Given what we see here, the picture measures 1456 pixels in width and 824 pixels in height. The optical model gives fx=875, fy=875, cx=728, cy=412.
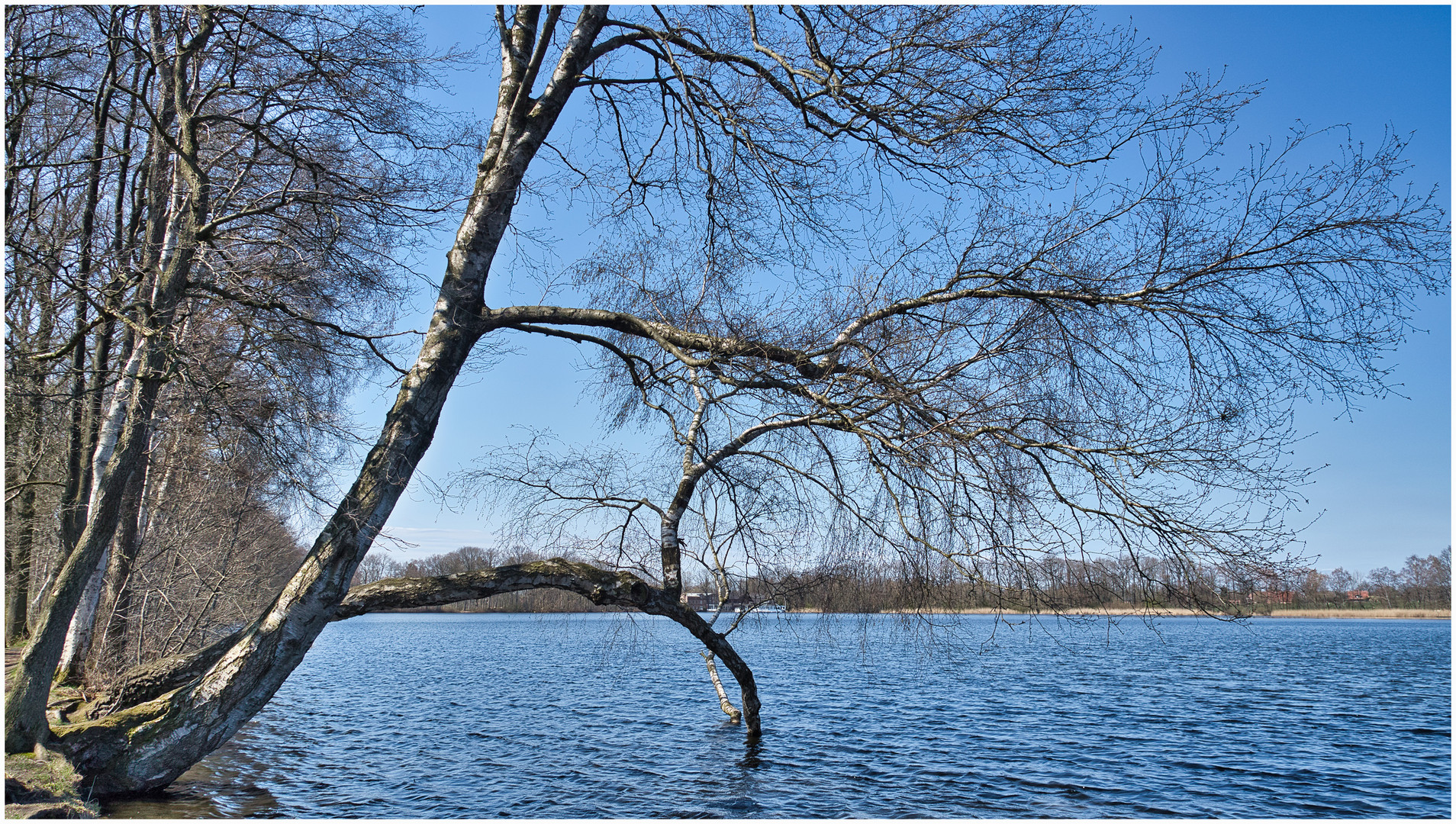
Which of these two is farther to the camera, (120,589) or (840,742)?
(840,742)

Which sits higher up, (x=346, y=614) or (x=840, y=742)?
(x=346, y=614)

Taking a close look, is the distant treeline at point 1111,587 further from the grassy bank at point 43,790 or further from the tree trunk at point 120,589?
the tree trunk at point 120,589

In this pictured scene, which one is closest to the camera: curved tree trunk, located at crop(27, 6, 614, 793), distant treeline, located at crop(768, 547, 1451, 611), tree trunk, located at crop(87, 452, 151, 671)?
distant treeline, located at crop(768, 547, 1451, 611)

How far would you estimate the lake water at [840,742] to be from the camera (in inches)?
383

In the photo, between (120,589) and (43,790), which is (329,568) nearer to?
(43,790)

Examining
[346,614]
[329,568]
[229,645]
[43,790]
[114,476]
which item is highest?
[114,476]

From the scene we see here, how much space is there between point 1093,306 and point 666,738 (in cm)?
1012

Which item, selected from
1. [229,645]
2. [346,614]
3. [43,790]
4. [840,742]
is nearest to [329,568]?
[346,614]

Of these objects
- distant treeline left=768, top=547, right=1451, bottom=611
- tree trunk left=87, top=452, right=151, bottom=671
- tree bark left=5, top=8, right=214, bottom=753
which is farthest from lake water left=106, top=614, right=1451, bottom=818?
tree trunk left=87, top=452, right=151, bottom=671

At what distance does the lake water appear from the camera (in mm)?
9734

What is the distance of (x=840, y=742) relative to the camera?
1355cm

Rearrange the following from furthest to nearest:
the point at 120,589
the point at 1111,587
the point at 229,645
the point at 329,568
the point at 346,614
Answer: the point at 120,589 < the point at 346,614 < the point at 229,645 < the point at 329,568 < the point at 1111,587

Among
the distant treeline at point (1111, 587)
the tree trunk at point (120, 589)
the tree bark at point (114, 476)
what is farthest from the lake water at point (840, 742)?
the tree trunk at point (120, 589)

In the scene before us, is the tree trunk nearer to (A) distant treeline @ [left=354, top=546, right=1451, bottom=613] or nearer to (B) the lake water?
(B) the lake water
